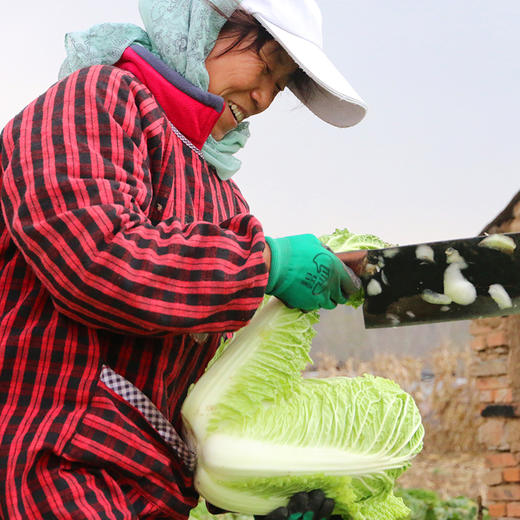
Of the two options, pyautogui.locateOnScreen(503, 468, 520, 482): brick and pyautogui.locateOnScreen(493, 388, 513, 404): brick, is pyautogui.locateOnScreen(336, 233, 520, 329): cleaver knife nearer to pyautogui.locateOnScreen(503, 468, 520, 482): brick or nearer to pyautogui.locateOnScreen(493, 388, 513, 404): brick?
pyautogui.locateOnScreen(493, 388, 513, 404): brick

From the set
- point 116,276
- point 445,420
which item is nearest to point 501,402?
point 445,420

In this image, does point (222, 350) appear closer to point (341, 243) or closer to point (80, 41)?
point (341, 243)

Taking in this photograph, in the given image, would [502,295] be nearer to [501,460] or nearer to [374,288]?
[374,288]

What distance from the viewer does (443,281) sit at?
1754mm

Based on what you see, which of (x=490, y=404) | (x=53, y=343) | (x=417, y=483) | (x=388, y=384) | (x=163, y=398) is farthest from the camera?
(x=417, y=483)

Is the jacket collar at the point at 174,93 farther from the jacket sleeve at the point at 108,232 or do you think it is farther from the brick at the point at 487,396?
the brick at the point at 487,396

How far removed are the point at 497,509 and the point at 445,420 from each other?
4484 millimetres

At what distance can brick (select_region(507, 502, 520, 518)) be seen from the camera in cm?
577

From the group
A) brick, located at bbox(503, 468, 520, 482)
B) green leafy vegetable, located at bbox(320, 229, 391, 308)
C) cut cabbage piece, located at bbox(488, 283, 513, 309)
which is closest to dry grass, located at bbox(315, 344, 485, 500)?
brick, located at bbox(503, 468, 520, 482)

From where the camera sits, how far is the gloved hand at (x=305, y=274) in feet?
5.43

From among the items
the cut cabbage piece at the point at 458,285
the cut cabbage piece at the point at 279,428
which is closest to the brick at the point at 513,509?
the cut cabbage piece at the point at 279,428

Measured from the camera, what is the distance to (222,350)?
1.87 metres

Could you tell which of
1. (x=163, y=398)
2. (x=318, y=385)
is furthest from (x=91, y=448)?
(x=318, y=385)

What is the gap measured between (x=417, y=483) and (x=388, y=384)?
789cm
